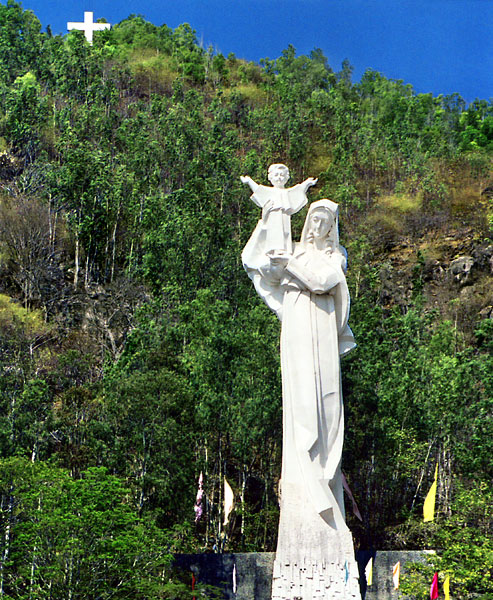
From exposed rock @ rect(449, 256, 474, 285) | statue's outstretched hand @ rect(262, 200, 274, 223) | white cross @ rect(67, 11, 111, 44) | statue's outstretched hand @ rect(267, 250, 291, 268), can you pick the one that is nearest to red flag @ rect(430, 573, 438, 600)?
statue's outstretched hand @ rect(267, 250, 291, 268)

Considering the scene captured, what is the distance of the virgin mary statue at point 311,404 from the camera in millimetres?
12273

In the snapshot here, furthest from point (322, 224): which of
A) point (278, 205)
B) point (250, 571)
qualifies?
point (250, 571)

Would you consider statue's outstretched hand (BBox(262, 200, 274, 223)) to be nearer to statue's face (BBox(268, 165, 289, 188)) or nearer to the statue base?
statue's face (BBox(268, 165, 289, 188))

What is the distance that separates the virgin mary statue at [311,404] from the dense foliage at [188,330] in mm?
4853

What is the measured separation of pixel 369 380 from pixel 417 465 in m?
2.25

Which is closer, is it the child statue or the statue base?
the statue base

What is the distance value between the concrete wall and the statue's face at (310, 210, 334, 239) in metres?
7.34

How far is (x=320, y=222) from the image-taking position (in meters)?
13.6

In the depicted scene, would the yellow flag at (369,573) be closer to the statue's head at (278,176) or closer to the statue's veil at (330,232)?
the statue's veil at (330,232)

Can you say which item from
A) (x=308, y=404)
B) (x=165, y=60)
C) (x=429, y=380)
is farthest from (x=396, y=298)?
(x=165, y=60)

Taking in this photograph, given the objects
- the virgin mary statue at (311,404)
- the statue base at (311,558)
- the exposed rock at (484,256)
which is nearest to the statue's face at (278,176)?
the virgin mary statue at (311,404)

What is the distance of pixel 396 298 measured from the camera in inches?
1367

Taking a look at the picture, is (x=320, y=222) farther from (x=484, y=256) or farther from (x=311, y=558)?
(x=484, y=256)

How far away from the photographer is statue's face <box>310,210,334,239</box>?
536 inches
